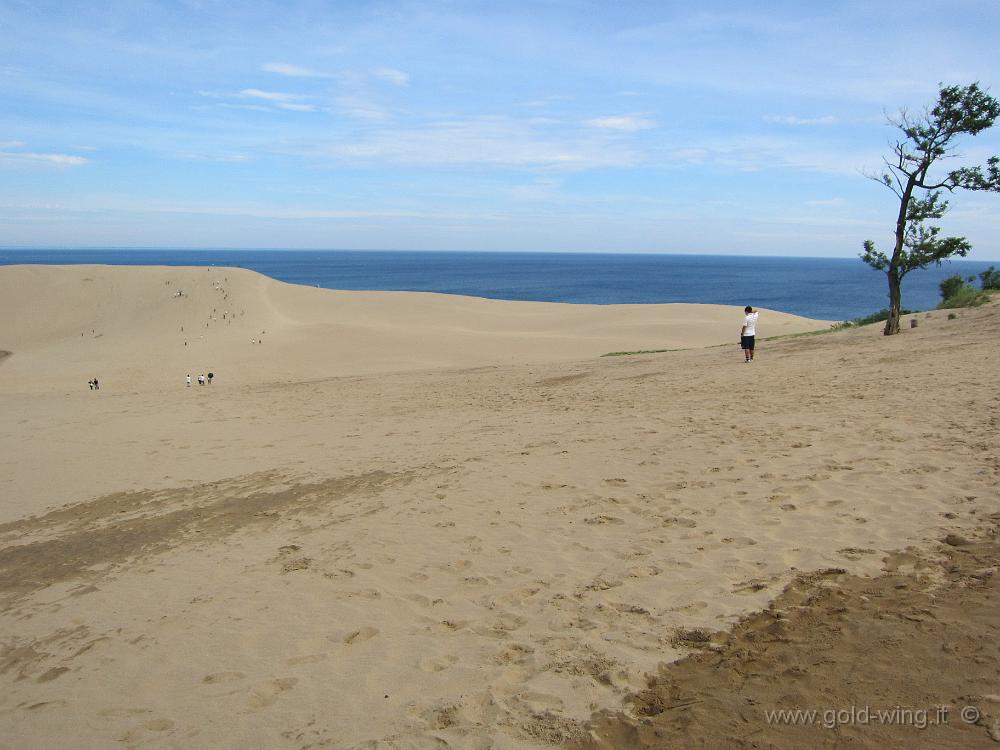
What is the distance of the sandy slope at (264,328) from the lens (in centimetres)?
2722

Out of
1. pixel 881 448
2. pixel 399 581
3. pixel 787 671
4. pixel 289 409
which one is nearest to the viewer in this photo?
pixel 787 671

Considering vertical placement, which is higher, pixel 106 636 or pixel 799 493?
pixel 799 493

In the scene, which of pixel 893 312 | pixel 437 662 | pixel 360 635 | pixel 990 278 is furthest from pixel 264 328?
pixel 437 662

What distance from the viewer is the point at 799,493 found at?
6.80 m

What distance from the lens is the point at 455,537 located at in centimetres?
669

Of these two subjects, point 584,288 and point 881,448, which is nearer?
point 881,448

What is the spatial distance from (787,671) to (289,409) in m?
12.6

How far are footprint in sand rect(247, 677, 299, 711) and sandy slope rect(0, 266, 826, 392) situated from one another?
2065 cm

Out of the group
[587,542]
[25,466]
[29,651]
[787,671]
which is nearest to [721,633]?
[787,671]

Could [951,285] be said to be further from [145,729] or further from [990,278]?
[145,729]

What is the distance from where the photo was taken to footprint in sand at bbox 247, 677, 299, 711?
13.8ft

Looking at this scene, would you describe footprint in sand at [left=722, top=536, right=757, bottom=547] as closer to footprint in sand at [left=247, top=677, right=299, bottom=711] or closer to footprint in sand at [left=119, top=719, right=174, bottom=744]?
footprint in sand at [left=247, top=677, right=299, bottom=711]

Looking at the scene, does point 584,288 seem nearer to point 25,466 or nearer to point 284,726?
point 25,466

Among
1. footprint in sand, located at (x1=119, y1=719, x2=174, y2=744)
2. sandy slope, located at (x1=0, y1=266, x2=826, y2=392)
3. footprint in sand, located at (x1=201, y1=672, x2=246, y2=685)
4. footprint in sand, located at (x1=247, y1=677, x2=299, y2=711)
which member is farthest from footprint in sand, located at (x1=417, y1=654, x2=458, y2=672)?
sandy slope, located at (x1=0, y1=266, x2=826, y2=392)
